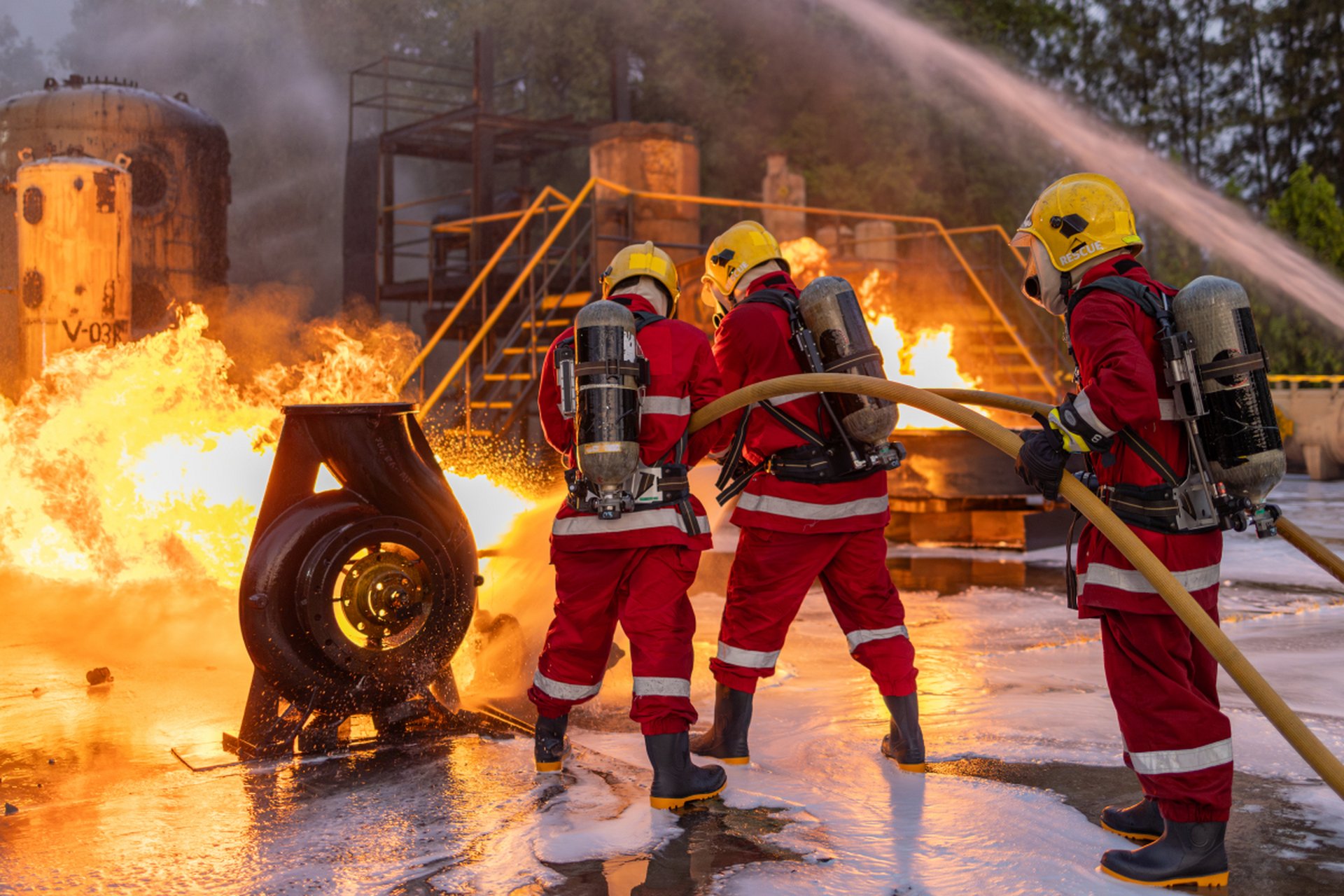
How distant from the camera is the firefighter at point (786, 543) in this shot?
389 centimetres

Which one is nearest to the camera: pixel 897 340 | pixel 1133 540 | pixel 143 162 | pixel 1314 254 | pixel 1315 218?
pixel 1133 540

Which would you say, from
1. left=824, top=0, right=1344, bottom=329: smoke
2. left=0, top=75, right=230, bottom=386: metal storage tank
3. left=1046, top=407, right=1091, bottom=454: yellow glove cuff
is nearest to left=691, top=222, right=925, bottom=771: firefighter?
left=1046, top=407, right=1091, bottom=454: yellow glove cuff

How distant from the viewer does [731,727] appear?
4004mm

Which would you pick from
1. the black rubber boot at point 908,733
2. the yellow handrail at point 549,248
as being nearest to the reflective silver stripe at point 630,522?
the black rubber boot at point 908,733

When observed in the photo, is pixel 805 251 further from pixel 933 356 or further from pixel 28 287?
pixel 28 287

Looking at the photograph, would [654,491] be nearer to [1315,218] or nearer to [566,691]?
[566,691]

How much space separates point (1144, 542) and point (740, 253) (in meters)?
1.90

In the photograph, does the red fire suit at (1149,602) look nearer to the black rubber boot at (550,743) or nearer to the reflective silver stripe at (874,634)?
the reflective silver stripe at (874,634)

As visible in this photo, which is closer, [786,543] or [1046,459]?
[1046,459]

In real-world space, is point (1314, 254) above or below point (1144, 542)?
above

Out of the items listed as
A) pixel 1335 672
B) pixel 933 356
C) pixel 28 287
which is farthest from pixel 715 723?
pixel 933 356

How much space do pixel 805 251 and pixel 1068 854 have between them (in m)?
9.52

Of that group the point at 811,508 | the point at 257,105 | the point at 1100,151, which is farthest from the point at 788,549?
the point at 257,105

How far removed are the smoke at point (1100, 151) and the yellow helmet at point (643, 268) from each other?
1947 centimetres
